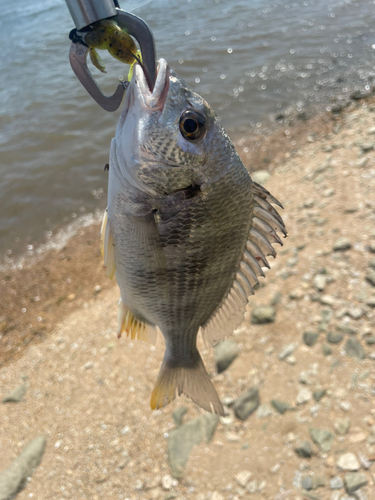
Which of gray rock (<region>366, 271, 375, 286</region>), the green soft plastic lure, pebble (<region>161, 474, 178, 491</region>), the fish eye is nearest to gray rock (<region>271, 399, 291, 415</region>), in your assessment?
pebble (<region>161, 474, 178, 491</region>)

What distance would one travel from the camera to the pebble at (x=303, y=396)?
2480mm

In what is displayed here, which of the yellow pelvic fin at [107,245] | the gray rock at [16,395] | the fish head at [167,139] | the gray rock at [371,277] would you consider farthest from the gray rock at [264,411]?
the gray rock at [16,395]

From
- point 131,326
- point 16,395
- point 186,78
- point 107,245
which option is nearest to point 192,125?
point 107,245

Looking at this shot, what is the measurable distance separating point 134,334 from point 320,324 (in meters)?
1.71

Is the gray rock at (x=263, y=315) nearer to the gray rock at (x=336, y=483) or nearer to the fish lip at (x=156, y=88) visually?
the gray rock at (x=336, y=483)

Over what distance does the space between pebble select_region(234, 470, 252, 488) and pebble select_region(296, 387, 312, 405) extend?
1.93ft

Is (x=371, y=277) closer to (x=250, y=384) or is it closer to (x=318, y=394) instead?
(x=318, y=394)

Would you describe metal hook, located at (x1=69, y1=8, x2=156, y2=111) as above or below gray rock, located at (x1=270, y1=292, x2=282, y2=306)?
above

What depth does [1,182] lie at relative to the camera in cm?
609

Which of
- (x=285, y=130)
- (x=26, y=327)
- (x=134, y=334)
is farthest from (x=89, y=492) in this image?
A: (x=285, y=130)

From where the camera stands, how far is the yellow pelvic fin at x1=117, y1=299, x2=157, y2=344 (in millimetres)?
1777

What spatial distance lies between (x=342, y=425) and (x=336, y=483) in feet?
1.14

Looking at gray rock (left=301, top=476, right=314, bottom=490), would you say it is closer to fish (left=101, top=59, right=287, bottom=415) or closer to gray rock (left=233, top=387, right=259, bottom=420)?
gray rock (left=233, top=387, right=259, bottom=420)

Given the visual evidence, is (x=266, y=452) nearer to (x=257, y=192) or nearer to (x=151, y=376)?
(x=151, y=376)
